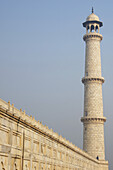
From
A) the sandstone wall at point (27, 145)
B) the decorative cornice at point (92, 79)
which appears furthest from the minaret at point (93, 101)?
the sandstone wall at point (27, 145)

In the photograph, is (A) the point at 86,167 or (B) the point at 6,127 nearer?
(B) the point at 6,127

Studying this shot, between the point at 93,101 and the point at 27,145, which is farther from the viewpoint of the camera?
the point at 93,101

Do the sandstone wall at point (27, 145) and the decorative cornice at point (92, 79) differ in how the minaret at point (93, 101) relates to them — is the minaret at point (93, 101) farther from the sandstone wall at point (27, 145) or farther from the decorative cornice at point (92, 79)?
the sandstone wall at point (27, 145)

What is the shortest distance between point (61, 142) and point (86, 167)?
25141 millimetres

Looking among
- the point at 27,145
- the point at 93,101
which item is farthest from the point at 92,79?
the point at 27,145

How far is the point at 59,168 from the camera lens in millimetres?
41344

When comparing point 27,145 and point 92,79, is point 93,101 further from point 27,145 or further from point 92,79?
point 27,145

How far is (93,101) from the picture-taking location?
274 ft

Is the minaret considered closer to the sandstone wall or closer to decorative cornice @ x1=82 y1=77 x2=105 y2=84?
decorative cornice @ x1=82 y1=77 x2=105 y2=84

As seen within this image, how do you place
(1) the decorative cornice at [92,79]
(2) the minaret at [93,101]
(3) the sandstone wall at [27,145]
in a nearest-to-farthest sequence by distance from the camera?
(3) the sandstone wall at [27,145] < (2) the minaret at [93,101] < (1) the decorative cornice at [92,79]

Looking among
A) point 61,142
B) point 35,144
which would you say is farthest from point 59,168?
point 35,144

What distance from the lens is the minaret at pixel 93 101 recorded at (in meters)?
81.7

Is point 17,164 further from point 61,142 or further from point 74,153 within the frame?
point 74,153

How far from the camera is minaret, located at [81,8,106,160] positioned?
268ft
